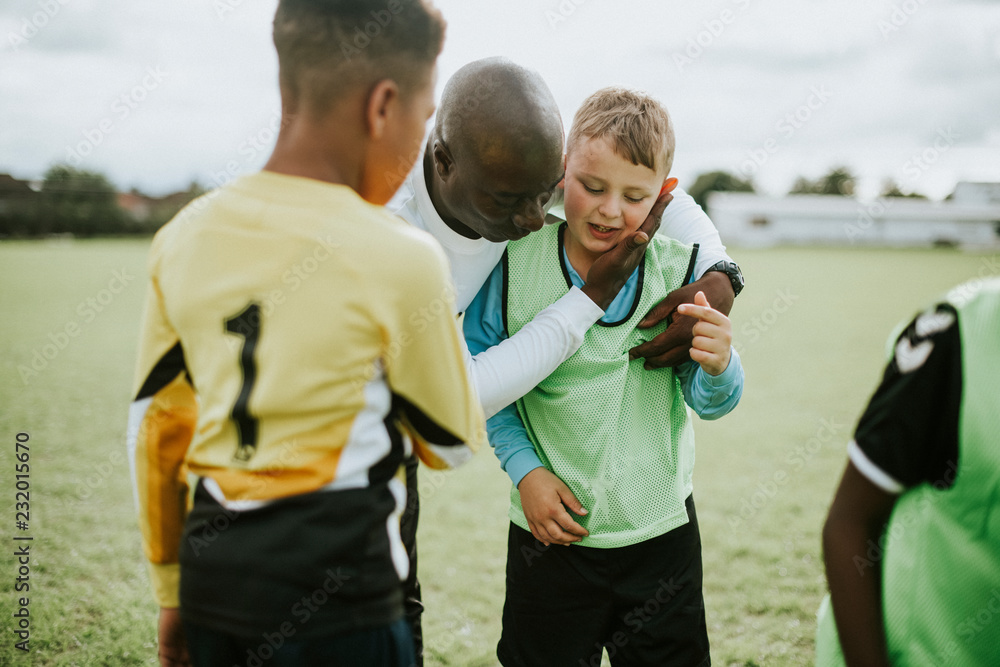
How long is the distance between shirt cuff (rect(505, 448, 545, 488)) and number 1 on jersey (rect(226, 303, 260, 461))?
0.89 metres

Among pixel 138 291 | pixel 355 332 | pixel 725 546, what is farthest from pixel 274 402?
pixel 138 291

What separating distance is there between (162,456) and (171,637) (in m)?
0.35

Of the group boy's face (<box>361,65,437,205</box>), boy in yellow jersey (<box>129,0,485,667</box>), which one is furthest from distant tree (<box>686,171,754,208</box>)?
boy in yellow jersey (<box>129,0,485,667</box>)

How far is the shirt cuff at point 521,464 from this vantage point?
1.79 metres

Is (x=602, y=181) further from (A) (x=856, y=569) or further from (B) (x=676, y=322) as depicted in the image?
(A) (x=856, y=569)

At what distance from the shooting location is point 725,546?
12.8ft

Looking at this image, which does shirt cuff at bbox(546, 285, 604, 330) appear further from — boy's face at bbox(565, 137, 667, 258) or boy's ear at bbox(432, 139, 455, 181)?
boy's ear at bbox(432, 139, 455, 181)

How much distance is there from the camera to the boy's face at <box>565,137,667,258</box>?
172 cm

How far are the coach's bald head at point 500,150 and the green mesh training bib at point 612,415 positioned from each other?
0.16 meters

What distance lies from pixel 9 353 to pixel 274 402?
33.7 ft

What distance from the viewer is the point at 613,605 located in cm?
180

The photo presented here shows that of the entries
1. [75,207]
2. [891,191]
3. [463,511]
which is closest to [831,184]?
[891,191]


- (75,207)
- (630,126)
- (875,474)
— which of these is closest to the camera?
(875,474)

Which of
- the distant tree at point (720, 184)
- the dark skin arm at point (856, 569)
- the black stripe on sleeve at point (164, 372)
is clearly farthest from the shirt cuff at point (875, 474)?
the distant tree at point (720, 184)
